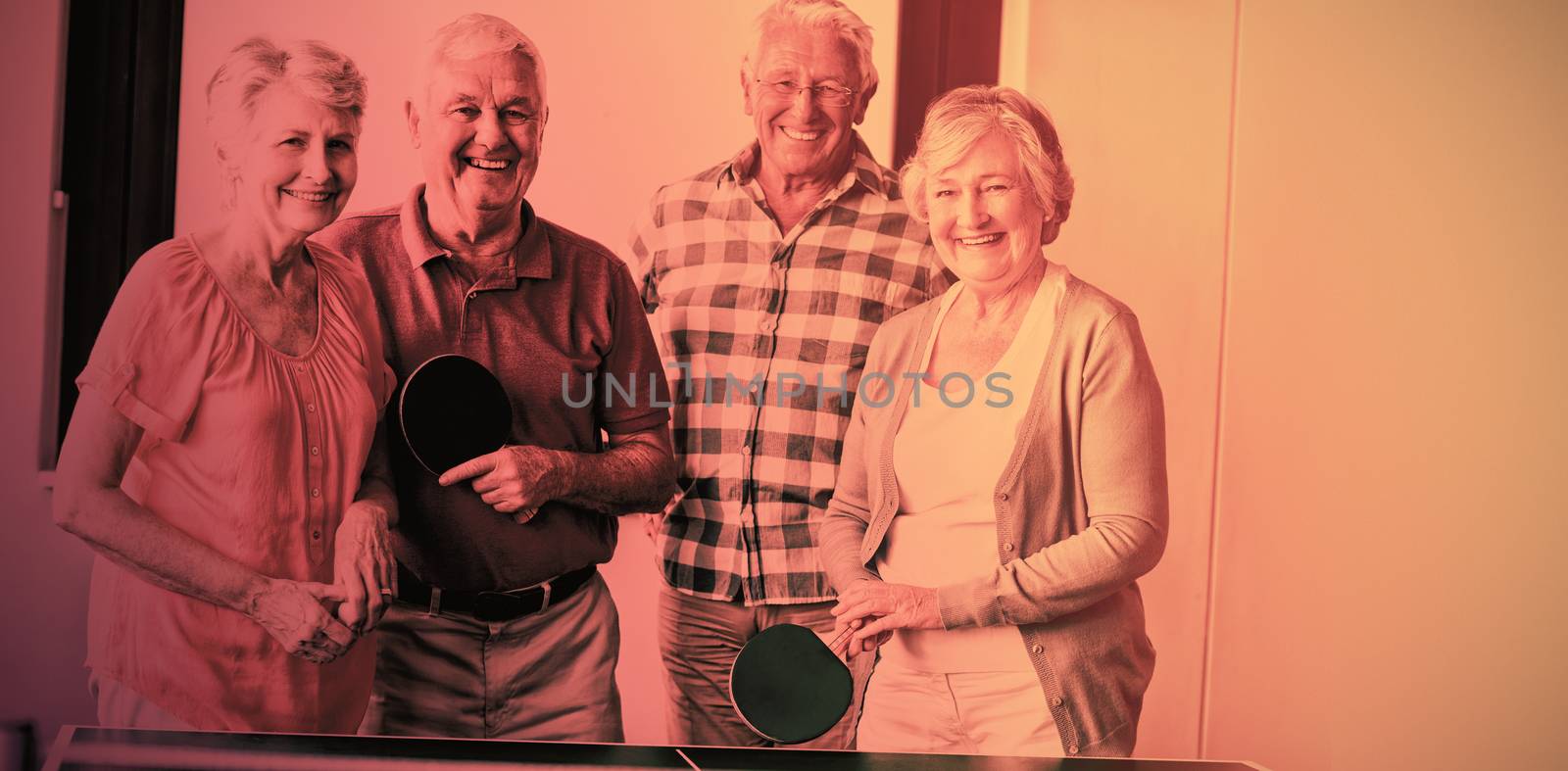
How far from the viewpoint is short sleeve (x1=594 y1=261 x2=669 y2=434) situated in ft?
9.22

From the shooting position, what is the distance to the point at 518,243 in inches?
111

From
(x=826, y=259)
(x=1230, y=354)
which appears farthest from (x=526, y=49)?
(x=1230, y=354)

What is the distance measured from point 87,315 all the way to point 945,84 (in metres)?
1.99

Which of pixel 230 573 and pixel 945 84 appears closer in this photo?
pixel 230 573

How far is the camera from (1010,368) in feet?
9.03

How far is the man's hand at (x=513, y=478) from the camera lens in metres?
2.70

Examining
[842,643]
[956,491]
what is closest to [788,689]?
[842,643]

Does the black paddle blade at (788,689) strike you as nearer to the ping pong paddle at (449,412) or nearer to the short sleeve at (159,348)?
the ping pong paddle at (449,412)

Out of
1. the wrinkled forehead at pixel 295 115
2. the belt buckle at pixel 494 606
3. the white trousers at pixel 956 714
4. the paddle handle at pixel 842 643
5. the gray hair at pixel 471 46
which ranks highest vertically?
the gray hair at pixel 471 46

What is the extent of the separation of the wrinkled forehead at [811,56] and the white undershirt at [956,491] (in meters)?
0.65

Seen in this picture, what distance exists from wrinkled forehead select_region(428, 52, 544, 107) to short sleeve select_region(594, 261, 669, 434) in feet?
1.63

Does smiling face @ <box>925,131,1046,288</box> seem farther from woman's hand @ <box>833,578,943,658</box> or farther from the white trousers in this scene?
the white trousers

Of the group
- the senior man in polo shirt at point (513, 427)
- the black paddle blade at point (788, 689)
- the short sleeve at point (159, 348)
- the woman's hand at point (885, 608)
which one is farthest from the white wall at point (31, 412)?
the woman's hand at point (885, 608)

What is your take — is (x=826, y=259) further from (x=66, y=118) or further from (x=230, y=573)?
(x=66, y=118)
